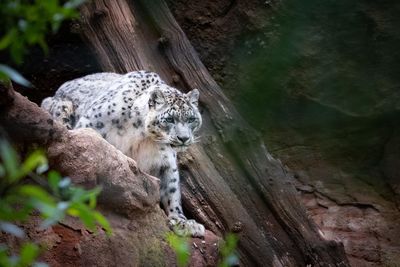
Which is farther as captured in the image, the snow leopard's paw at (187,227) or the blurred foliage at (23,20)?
the snow leopard's paw at (187,227)

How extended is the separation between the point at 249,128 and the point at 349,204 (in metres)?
1.29

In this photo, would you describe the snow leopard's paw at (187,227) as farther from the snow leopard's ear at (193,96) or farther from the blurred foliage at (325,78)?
the blurred foliage at (325,78)

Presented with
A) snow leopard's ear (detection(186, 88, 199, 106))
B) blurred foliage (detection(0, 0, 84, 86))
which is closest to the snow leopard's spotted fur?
snow leopard's ear (detection(186, 88, 199, 106))

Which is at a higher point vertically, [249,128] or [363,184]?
[249,128]

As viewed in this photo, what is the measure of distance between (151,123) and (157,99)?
0.16 meters

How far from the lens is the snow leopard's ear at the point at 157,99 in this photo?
4723 mm

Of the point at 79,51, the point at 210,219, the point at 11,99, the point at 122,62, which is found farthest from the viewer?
the point at 79,51

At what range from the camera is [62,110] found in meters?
5.19

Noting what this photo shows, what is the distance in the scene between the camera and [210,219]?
4.87m

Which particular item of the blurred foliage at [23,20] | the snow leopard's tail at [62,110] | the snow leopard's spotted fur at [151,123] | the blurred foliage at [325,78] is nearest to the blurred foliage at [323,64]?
the blurred foliage at [325,78]

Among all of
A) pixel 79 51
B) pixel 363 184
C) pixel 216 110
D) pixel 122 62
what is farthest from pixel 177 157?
pixel 363 184

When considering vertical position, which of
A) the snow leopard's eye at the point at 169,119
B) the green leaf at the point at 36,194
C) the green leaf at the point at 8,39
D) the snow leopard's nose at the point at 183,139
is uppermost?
the green leaf at the point at 8,39

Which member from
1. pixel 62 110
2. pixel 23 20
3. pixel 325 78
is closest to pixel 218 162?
pixel 62 110

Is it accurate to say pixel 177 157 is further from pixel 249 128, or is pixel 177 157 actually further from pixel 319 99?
pixel 319 99
